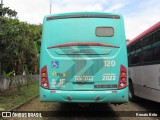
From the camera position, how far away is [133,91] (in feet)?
48.4

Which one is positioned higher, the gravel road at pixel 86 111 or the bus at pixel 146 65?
the bus at pixel 146 65

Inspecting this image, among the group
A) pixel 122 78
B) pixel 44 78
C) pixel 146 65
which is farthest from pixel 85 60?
pixel 146 65

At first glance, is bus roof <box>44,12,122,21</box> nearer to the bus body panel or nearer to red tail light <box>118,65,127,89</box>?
red tail light <box>118,65,127,89</box>

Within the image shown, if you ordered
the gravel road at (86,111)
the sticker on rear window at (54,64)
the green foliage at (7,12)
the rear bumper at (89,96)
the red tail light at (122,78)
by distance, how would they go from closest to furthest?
the rear bumper at (89,96), the red tail light at (122,78), the sticker on rear window at (54,64), the gravel road at (86,111), the green foliage at (7,12)

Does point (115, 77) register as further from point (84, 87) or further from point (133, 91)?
point (133, 91)

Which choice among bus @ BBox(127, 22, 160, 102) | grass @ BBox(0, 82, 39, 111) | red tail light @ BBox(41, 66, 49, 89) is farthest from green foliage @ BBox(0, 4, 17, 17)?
red tail light @ BBox(41, 66, 49, 89)

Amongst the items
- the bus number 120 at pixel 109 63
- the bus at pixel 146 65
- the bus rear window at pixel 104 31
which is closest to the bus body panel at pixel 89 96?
the bus number 120 at pixel 109 63

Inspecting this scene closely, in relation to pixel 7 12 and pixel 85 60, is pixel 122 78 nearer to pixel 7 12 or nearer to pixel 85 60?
pixel 85 60

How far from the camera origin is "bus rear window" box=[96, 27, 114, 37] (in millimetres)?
9789

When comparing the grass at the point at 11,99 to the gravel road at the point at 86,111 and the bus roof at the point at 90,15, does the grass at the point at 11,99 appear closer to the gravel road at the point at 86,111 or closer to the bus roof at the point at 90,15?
the gravel road at the point at 86,111

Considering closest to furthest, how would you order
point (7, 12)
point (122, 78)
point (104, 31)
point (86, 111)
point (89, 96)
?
point (89, 96) → point (122, 78) → point (104, 31) → point (86, 111) → point (7, 12)

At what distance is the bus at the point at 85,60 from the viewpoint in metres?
9.52

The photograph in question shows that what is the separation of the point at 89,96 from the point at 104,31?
200cm

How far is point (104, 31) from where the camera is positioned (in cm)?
983
